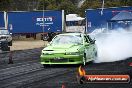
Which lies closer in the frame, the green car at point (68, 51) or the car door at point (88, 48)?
the green car at point (68, 51)

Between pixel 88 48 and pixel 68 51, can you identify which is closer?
pixel 68 51

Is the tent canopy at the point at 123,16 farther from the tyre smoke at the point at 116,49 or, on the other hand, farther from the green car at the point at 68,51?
the green car at the point at 68,51

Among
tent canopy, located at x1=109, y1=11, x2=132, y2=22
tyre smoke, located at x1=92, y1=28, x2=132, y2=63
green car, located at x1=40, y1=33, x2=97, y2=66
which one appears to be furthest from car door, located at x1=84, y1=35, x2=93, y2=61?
tent canopy, located at x1=109, y1=11, x2=132, y2=22

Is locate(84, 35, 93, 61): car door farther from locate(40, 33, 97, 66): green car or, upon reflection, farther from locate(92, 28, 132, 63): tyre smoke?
locate(92, 28, 132, 63): tyre smoke

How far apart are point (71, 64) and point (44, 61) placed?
110 cm

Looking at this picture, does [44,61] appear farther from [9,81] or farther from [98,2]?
[98,2]

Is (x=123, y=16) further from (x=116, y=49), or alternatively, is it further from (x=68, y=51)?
(x=68, y=51)

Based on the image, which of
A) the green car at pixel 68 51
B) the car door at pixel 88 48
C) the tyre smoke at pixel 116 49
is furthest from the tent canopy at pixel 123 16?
the green car at pixel 68 51

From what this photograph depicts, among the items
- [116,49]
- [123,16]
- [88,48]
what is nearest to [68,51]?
[88,48]

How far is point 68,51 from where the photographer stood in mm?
19109

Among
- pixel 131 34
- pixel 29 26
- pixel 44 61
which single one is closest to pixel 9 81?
pixel 44 61

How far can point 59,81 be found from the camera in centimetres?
1412

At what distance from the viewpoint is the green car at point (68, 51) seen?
19016 mm

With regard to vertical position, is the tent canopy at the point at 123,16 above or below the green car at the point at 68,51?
above
